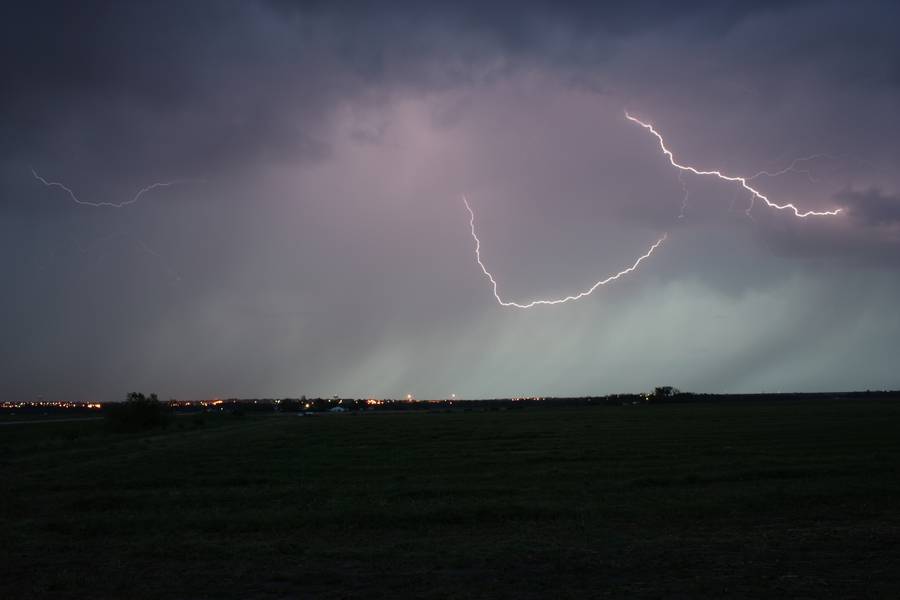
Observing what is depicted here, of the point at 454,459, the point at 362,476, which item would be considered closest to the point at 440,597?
the point at 362,476

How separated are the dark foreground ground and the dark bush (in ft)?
143

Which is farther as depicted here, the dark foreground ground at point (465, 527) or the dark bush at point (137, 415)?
the dark bush at point (137, 415)

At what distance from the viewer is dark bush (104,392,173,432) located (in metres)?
71.1

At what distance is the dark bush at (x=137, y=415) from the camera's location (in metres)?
71.1

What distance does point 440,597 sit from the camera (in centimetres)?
1009

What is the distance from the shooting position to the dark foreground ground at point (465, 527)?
10938 mm

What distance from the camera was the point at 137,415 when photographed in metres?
72.8

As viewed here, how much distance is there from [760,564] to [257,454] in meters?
29.2

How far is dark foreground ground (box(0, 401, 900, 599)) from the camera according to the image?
35.9 feet

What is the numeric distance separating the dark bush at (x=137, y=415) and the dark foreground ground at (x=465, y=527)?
43484 millimetres

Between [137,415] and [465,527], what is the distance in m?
66.1

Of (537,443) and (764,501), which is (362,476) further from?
(537,443)

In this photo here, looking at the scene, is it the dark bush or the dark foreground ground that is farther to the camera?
the dark bush

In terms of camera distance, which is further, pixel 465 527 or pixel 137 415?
pixel 137 415
